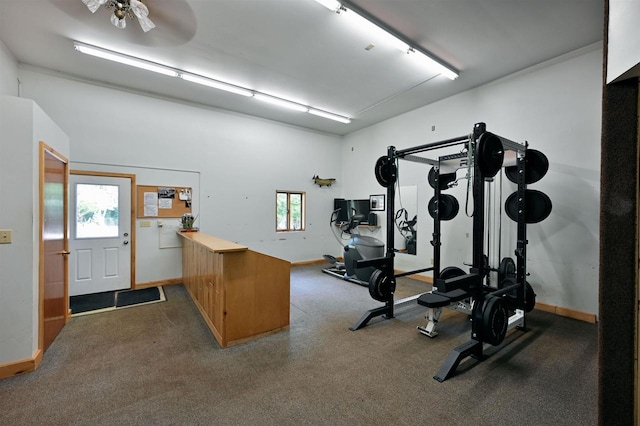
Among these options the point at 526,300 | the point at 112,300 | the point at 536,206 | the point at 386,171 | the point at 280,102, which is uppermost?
the point at 280,102

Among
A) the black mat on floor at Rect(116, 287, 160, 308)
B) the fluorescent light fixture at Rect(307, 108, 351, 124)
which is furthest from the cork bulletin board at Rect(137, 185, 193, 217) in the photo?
the fluorescent light fixture at Rect(307, 108, 351, 124)

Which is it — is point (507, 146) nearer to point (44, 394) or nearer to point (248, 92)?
point (248, 92)

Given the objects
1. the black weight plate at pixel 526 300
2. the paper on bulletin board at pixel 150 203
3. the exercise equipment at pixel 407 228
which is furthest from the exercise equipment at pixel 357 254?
the paper on bulletin board at pixel 150 203

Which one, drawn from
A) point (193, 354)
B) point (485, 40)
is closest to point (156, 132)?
point (193, 354)

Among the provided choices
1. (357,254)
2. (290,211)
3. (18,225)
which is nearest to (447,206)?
(357,254)

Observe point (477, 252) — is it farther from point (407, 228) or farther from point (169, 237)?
point (169, 237)

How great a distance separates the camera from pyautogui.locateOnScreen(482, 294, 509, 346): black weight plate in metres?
2.45

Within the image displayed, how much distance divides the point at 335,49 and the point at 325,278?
4.24 metres

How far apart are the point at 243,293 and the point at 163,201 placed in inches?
133

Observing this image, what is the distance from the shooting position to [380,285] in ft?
11.2

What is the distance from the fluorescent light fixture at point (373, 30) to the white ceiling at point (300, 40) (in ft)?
0.32

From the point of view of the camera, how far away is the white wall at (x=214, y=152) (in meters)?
4.48

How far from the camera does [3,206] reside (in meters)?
2.27

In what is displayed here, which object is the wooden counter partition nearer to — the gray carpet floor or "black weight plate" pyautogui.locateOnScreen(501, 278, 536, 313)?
the gray carpet floor
